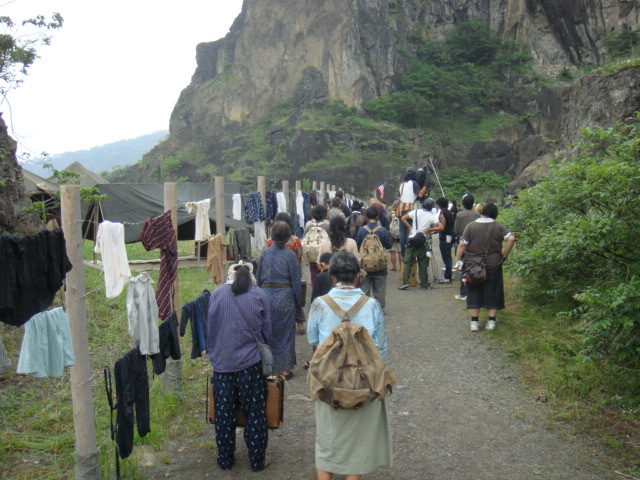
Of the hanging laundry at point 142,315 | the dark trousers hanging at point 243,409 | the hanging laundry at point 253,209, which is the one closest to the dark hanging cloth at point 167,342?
the hanging laundry at point 142,315

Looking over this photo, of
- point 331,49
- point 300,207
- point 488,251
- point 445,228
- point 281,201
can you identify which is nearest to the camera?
point 488,251

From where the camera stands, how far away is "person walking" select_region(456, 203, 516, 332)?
742cm

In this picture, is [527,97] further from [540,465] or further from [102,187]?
[540,465]

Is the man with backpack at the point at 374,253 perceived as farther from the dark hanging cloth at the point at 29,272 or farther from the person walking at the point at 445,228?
the dark hanging cloth at the point at 29,272

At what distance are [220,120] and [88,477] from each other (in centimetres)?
6184

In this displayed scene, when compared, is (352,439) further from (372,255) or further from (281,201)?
(281,201)

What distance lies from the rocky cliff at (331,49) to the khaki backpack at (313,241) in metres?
49.7

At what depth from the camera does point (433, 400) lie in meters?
5.55

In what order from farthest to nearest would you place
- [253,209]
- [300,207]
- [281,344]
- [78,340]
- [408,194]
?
[300,207]
[408,194]
[253,209]
[281,344]
[78,340]

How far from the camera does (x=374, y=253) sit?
25.9 feet

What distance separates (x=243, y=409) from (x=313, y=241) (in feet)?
12.8

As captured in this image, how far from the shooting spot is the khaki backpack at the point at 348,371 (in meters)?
3.37

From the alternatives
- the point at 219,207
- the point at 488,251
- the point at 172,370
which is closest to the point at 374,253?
the point at 488,251

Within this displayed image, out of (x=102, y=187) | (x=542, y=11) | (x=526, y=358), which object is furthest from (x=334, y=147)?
(x=526, y=358)
